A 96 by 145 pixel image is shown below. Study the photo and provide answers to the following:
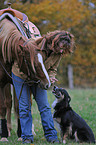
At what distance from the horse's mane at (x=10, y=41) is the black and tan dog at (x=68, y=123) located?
1222 millimetres

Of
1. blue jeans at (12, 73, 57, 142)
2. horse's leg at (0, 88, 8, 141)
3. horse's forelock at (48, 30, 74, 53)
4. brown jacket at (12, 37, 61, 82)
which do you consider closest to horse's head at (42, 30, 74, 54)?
horse's forelock at (48, 30, 74, 53)

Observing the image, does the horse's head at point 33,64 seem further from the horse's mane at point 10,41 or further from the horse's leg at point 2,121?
the horse's leg at point 2,121

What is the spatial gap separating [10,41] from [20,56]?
1.32 feet

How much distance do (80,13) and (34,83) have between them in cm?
1288

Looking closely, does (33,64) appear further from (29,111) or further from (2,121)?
(2,121)

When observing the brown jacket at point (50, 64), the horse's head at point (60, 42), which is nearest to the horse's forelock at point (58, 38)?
the horse's head at point (60, 42)

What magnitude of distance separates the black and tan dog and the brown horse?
977 mm

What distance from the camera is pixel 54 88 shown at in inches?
191

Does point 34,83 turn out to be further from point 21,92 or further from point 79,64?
point 79,64

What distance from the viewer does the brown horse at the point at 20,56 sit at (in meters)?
3.77

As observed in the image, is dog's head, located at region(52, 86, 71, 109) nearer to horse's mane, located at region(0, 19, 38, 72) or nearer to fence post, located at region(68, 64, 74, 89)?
horse's mane, located at region(0, 19, 38, 72)

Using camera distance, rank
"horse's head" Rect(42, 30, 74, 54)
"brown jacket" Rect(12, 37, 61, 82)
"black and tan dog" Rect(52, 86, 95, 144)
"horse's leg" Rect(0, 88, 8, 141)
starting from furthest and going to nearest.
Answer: "horse's leg" Rect(0, 88, 8, 141), "black and tan dog" Rect(52, 86, 95, 144), "brown jacket" Rect(12, 37, 61, 82), "horse's head" Rect(42, 30, 74, 54)

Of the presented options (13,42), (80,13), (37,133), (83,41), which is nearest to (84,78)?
(83,41)

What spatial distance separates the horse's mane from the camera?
12.5 feet
